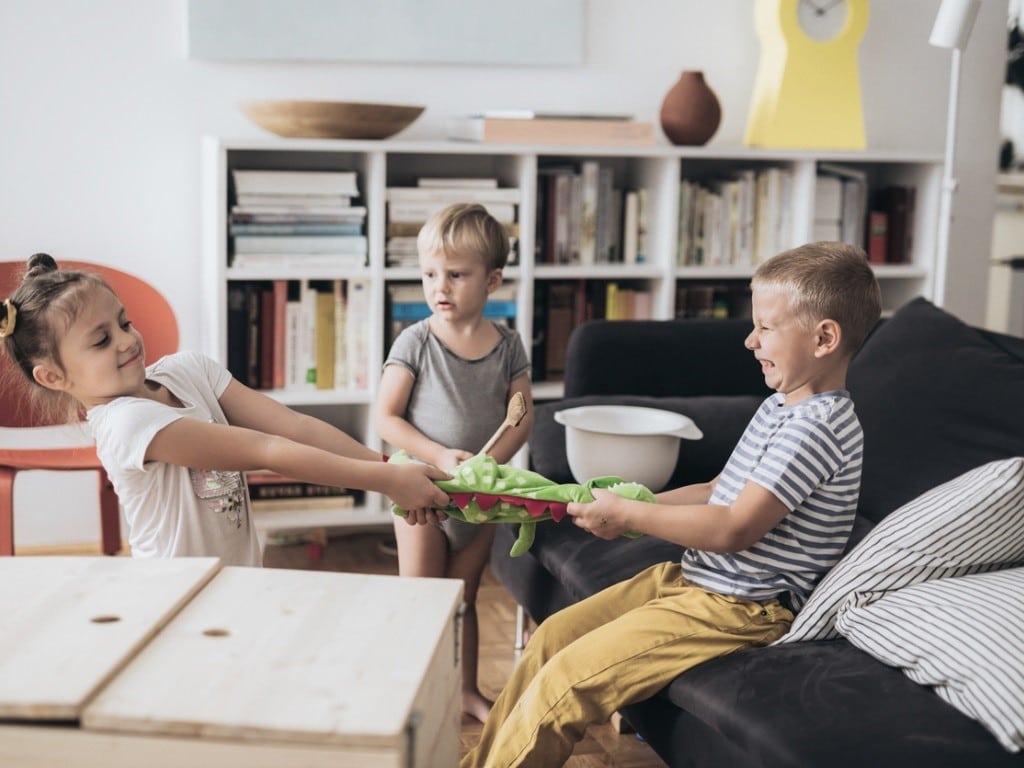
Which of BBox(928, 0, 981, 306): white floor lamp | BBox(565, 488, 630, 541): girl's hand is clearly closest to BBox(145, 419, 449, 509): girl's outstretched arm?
BBox(565, 488, 630, 541): girl's hand

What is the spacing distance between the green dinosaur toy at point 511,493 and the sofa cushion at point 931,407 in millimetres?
583

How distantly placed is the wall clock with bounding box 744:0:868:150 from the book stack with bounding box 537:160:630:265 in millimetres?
453

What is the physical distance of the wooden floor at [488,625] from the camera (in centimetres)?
216

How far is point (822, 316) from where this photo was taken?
1.68 m

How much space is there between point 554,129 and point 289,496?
118 cm

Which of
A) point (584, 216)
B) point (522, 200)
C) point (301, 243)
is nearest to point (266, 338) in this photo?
point (301, 243)

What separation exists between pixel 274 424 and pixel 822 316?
36.0 inches

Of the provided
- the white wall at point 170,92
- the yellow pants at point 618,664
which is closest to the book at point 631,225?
the white wall at point 170,92

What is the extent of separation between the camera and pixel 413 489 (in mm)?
1756

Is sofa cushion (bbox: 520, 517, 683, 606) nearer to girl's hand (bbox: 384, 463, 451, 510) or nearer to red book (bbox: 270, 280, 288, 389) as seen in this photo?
girl's hand (bbox: 384, 463, 451, 510)

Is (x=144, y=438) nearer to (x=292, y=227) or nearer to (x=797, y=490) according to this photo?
(x=797, y=490)

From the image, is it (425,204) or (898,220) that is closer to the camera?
(425,204)

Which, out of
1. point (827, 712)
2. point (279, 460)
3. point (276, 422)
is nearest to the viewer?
point (827, 712)

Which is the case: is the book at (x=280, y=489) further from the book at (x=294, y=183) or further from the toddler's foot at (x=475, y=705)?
the toddler's foot at (x=475, y=705)
